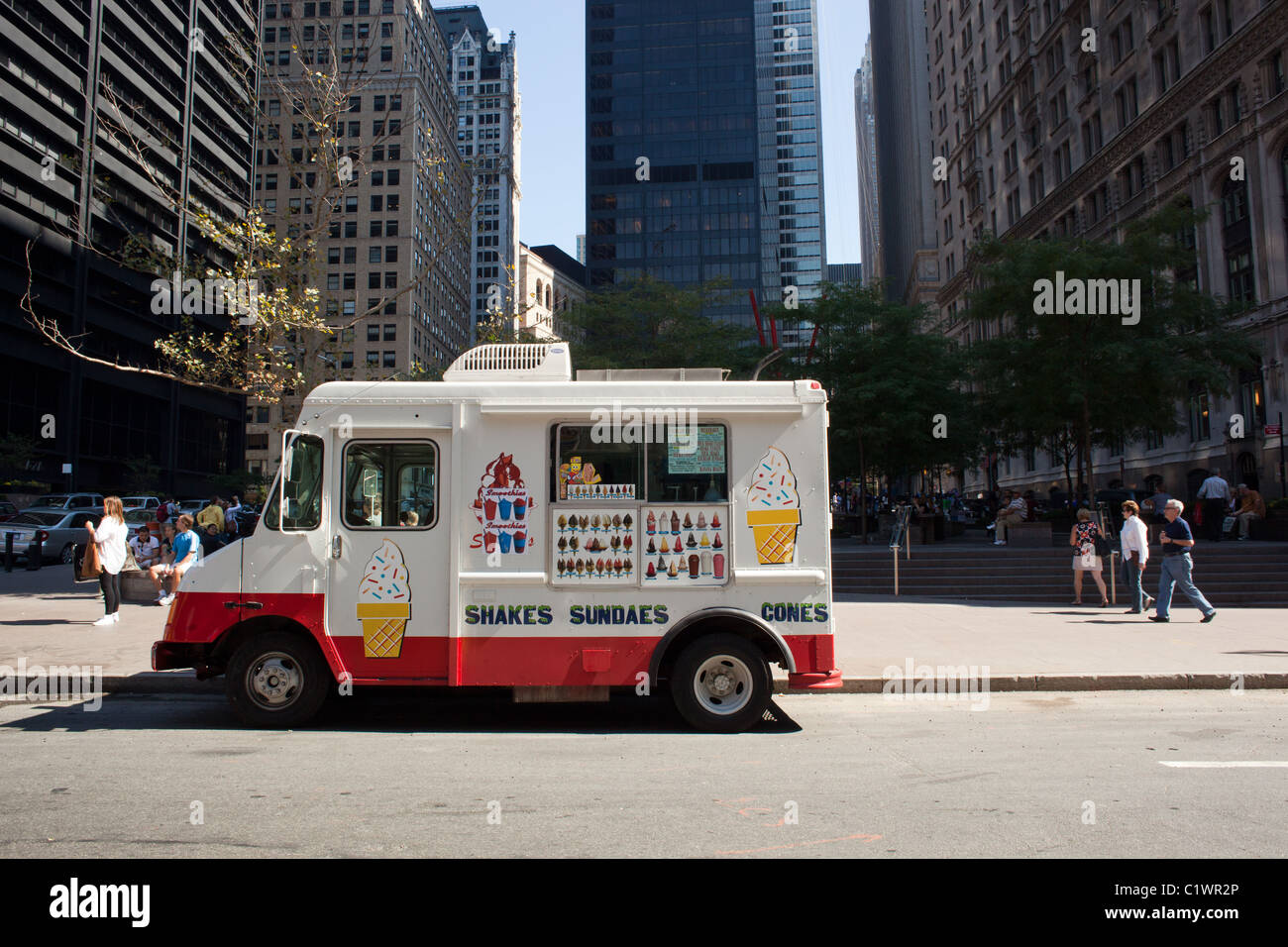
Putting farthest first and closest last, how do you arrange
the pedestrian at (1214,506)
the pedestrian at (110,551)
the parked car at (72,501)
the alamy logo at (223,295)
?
the parked car at (72,501), the pedestrian at (1214,506), the alamy logo at (223,295), the pedestrian at (110,551)

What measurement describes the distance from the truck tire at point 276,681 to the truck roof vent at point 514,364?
269cm

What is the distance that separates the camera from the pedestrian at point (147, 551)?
16.6 metres

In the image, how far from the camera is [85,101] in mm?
55031

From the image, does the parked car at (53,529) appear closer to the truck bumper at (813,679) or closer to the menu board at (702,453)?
the menu board at (702,453)

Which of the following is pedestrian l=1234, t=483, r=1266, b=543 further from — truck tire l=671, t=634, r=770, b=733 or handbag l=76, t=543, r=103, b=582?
handbag l=76, t=543, r=103, b=582

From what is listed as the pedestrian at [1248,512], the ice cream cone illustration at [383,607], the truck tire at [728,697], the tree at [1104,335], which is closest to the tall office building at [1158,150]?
the tree at [1104,335]

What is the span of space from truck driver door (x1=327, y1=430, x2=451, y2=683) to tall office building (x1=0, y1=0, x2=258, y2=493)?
42557 mm

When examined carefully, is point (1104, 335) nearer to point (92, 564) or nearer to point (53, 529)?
point (92, 564)

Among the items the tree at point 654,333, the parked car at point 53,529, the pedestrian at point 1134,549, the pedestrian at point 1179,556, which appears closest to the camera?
the pedestrian at point 1179,556

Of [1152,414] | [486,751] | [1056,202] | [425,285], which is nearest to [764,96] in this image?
[425,285]

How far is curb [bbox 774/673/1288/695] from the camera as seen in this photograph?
9453 mm

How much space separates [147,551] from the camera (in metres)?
16.7

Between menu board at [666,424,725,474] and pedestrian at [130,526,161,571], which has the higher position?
menu board at [666,424,725,474]
